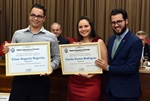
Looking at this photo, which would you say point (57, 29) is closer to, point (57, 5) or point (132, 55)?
point (57, 5)

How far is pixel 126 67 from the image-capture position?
238 centimetres

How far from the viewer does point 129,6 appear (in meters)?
5.95

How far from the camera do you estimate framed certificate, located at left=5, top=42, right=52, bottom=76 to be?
8.46 ft

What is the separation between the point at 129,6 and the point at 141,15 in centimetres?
36

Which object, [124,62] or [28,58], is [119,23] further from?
[28,58]

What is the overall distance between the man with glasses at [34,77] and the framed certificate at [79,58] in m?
0.12

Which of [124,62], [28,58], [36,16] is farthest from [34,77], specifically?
[124,62]

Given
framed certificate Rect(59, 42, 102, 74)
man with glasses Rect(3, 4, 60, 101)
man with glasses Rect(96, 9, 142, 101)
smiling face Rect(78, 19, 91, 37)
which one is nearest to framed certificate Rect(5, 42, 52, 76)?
man with glasses Rect(3, 4, 60, 101)

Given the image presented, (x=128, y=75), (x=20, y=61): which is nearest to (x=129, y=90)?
(x=128, y=75)

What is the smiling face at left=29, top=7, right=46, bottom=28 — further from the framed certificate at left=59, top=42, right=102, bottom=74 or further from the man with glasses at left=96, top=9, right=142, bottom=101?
the man with glasses at left=96, top=9, right=142, bottom=101

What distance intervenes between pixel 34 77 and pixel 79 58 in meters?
0.53

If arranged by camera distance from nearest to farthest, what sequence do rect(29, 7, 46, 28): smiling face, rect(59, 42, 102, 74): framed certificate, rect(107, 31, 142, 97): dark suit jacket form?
rect(107, 31, 142, 97): dark suit jacket
rect(29, 7, 46, 28): smiling face
rect(59, 42, 102, 74): framed certificate

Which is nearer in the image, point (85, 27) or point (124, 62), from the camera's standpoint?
point (124, 62)

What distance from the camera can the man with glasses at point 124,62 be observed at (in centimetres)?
239
